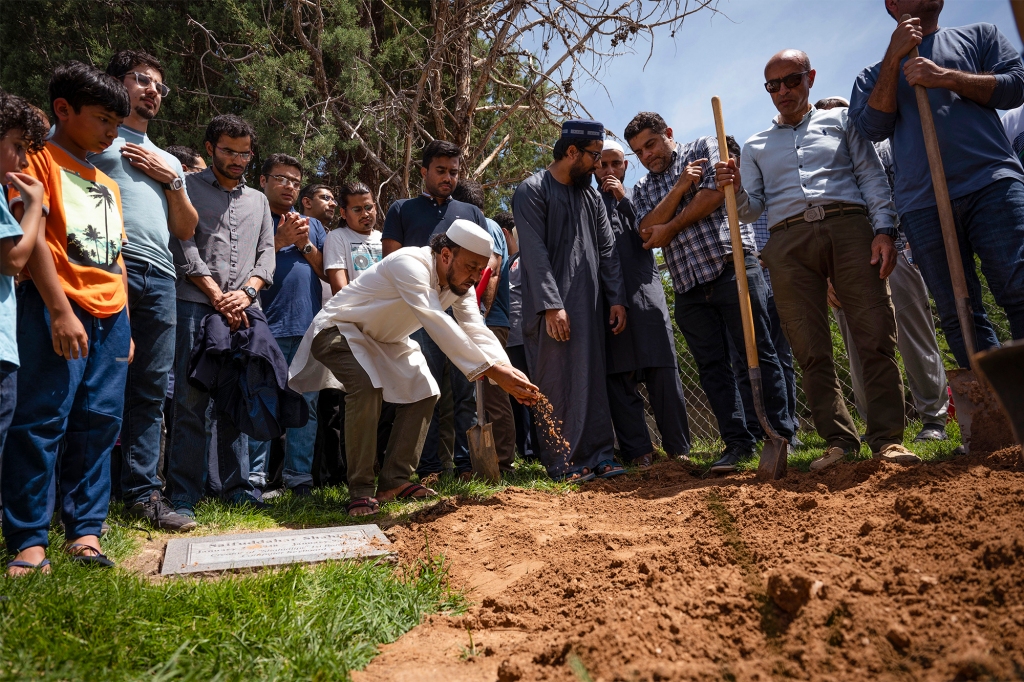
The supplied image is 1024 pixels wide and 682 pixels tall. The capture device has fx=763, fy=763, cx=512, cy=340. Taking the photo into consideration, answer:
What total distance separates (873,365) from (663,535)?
1681mm

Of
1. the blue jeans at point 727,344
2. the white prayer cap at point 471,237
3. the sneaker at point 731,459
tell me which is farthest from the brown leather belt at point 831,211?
the white prayer cap at point 471,237

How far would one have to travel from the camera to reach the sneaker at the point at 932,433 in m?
4.52

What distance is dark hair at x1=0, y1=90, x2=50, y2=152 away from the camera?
2711 mm

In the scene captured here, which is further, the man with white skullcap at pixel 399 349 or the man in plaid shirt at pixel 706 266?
the man in plaid shirt at pixel 706 266

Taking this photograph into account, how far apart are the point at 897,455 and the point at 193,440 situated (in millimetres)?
3580

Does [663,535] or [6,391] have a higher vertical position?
[6,391]

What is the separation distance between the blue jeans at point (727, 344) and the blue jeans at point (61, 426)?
333 cm

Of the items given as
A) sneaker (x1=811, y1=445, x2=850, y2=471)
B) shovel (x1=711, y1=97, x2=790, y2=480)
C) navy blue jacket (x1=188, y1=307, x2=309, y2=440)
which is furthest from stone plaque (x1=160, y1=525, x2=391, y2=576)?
sneaker (x1=811, y1=445, x2=850, y2=471)

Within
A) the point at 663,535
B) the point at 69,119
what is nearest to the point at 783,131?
the point at 663,535

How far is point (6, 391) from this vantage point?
102 inches

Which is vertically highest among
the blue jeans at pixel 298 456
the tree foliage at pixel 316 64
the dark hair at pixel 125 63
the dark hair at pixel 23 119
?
the tree foliage at pixel 316 64

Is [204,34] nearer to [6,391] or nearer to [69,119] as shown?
[69,119]

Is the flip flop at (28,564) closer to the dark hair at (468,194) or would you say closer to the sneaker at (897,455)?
the sneaker at (897,455)

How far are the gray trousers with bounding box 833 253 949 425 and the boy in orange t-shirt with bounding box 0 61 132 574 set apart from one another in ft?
13.3
